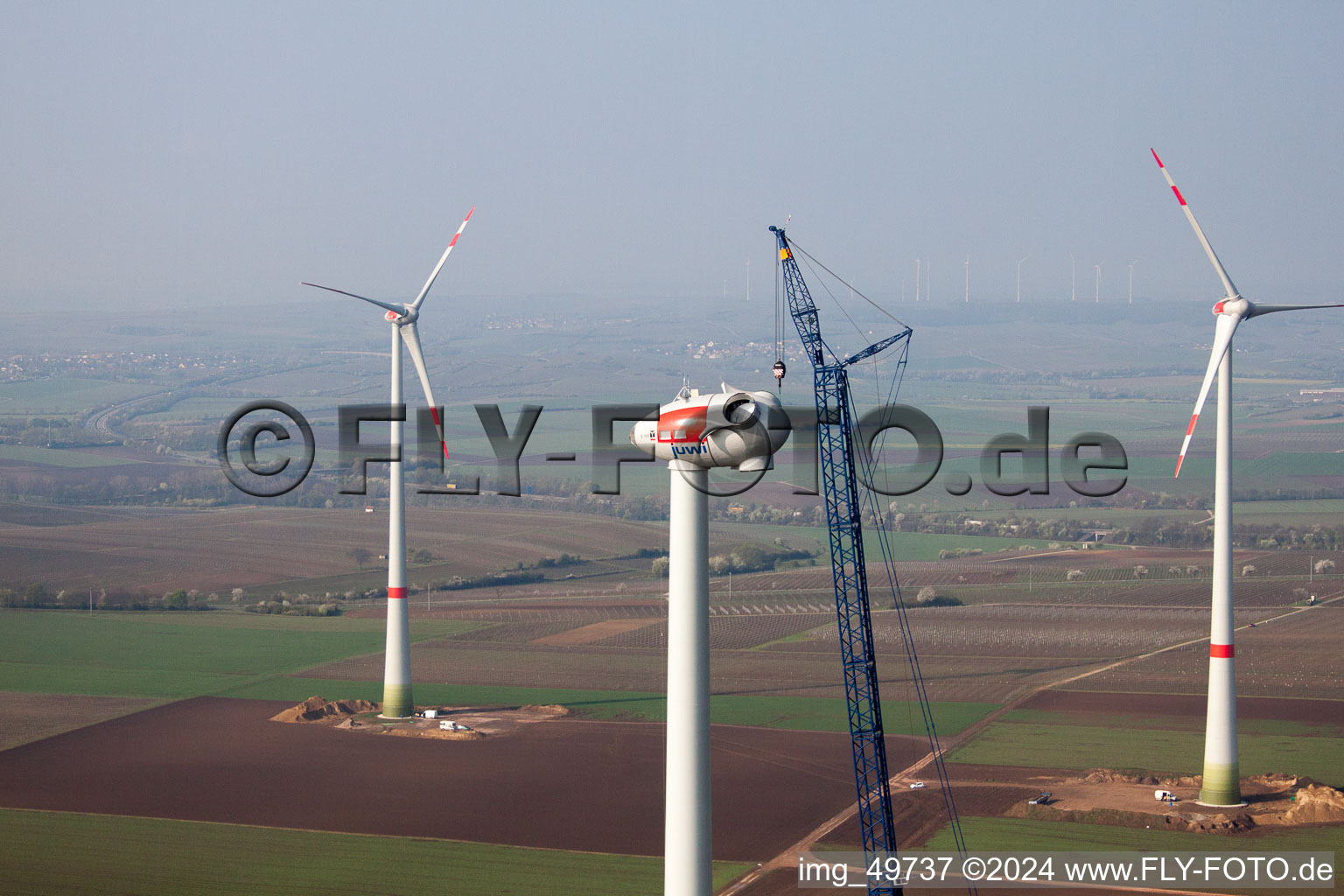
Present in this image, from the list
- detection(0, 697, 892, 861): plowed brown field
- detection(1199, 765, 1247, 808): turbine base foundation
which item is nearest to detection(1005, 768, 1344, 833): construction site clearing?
detection(1199, 765, 1247, 808): turbine base foundation

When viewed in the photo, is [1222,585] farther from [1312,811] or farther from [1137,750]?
[1137,750]

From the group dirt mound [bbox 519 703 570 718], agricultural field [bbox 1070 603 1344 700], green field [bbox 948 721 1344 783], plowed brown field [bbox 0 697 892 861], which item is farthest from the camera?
agricultural field [bbox 1070 603 1344 700]

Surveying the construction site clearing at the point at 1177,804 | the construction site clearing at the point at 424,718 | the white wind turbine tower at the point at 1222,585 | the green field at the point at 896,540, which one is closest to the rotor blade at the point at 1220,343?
the white wind turbine tower at the point at 1222,585

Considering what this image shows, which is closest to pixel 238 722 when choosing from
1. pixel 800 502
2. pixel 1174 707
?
pixel 1174 707

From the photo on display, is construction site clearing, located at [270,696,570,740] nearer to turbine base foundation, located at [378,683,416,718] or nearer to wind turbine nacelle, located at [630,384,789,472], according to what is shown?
turbine base foundation, located at [378,683,416,718]

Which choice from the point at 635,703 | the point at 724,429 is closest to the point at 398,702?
the point at 635,703

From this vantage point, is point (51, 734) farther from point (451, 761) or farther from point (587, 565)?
point (587, 565)
